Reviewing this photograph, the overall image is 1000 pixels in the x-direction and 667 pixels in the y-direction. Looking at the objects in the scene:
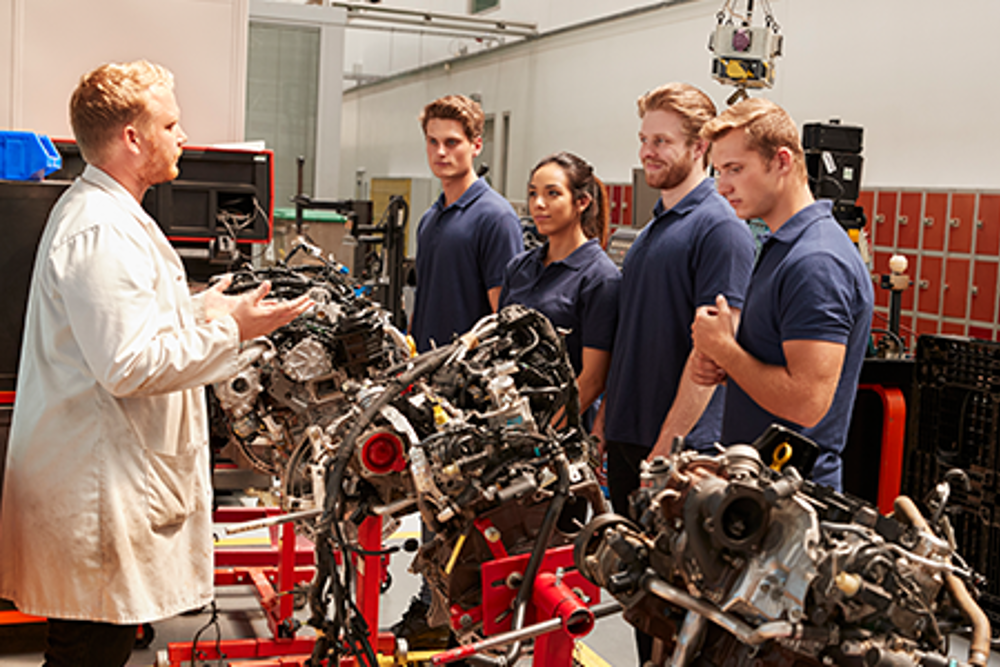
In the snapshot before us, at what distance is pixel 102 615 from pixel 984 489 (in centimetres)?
328

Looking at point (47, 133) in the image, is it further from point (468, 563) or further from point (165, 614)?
point (468, 563)

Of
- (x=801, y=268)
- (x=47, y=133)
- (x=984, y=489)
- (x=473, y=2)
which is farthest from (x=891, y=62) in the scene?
(x=473, y=2)

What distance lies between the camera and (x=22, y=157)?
3146mm

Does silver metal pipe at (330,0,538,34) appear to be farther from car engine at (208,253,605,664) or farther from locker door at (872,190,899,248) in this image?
car engine at (208,253,605,664)

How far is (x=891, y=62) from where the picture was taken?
5.97 metres

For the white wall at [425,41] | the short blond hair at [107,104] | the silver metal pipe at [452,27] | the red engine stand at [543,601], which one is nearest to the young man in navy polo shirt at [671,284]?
the red engine stand at [543,601]

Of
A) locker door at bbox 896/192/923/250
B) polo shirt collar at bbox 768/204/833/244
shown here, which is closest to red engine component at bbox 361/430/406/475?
polo shirt collar at bbox 768/204/833/244

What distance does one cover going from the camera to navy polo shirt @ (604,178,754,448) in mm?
2523

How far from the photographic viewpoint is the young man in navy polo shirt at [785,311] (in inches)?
78.2

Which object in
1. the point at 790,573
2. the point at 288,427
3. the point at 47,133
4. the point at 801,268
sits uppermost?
the point at 47,133

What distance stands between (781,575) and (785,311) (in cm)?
85

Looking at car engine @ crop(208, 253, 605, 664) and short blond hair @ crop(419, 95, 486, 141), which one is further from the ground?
short blond hair @ crop(419, 95, 486, 141)

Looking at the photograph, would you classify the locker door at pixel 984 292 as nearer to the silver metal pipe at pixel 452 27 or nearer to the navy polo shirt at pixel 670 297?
the navy polo shirt at pixel 670 297

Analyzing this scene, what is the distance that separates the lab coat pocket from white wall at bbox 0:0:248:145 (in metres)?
3.52
